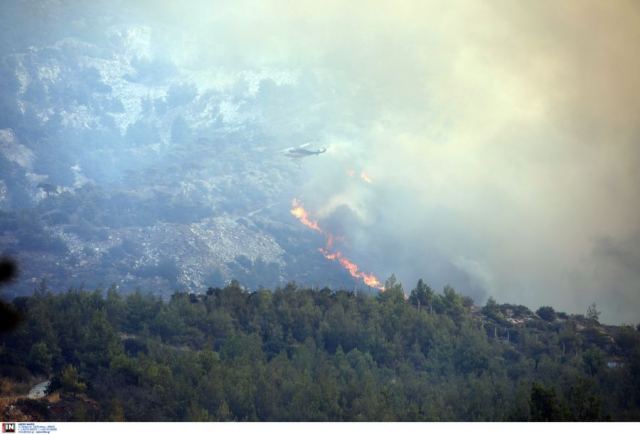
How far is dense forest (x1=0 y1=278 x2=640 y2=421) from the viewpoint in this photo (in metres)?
71.2

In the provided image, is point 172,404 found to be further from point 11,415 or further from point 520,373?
point 520,373

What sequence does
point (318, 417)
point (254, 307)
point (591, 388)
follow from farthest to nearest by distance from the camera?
point (254, 307) < point (591, 388) < point (318, 417)

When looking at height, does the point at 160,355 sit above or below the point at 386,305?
below

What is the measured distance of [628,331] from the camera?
4158 inches

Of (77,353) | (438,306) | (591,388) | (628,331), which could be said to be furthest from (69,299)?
(628,331)

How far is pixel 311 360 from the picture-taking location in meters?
91.1

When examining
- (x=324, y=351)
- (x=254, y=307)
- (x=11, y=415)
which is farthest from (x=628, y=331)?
(x=11, y=415)

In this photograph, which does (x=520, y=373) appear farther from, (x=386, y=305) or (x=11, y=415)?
(x=11, y=415)

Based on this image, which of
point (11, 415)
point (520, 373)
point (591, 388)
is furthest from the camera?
point (520, 373)

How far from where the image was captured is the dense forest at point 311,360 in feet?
234

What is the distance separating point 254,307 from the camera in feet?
372

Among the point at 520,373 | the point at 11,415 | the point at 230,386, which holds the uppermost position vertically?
the point at 520,373

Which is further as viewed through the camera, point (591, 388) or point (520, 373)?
point (520, 373)

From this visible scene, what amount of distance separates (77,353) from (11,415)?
23.0 m
